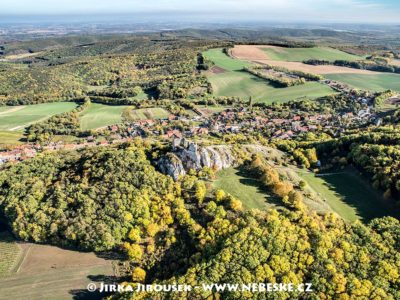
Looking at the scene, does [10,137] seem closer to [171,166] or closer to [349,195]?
[171,166]

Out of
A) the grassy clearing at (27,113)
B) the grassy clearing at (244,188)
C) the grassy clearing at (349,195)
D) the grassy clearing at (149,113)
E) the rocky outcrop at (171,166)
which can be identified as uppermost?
the rocky outcrop at (171,166)

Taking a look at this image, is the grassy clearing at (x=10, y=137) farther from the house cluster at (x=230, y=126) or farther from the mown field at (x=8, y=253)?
the mown field at (x=8, y=253)

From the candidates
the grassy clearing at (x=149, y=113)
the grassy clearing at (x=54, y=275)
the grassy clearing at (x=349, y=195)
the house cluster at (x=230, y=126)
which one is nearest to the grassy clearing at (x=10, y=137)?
the house cluster at (x=230, y=126)

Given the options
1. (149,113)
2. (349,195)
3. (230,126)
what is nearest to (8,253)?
(349,195)

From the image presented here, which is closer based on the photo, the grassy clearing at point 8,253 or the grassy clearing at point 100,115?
the grassy clearing at point 8,253

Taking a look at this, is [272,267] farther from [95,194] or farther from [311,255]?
[95,194]

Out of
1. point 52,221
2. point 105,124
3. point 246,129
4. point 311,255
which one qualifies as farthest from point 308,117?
point 52,221
